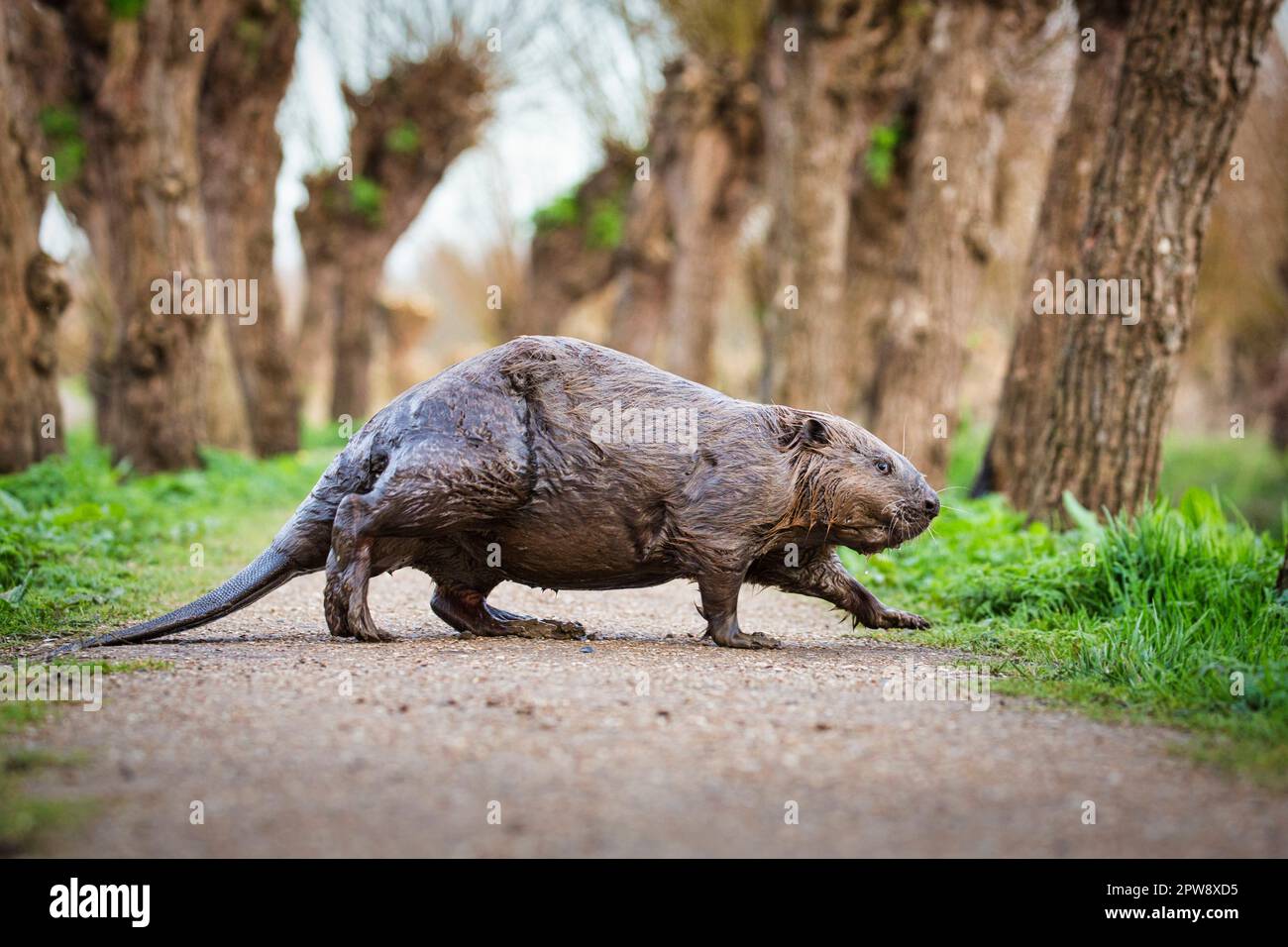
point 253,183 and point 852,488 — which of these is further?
point 253,183

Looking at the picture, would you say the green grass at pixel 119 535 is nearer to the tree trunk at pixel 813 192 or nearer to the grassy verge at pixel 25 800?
the grassy verge at pixel 25 800

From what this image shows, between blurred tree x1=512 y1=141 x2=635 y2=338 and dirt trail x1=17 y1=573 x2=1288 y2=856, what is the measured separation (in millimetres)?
20578

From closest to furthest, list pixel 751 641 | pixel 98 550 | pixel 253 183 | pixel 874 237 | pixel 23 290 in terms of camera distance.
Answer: pixel 751 641 < pixel 98 550 < pixel 23 290 < pixel 874 237 < pixel 253 183

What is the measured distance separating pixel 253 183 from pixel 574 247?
9.33 meters

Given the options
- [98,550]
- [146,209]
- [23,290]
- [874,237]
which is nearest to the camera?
[98,550]

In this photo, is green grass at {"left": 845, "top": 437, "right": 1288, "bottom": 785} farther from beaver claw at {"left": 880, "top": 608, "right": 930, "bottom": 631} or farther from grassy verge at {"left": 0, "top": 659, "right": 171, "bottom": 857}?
grassy verge at {"left": 0, "top": 659, "right": 171, "bottom": 857}

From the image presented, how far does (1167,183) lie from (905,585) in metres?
3.08

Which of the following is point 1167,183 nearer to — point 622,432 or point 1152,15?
point 1152,15

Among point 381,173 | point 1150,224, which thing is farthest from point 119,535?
point 381,173

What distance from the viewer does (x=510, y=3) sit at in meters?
22.0

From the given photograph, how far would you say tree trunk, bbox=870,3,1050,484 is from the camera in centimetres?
1194

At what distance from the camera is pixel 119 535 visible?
27.5ft

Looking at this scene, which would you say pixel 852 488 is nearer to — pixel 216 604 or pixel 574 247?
pixel 216 604
